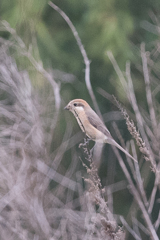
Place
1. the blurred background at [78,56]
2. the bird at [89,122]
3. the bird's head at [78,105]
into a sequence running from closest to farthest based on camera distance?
1. the bird at [89,122]
2. the bird's head at [78,105]
3. the blurred background at [78,56]

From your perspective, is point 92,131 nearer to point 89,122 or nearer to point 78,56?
point 89,122

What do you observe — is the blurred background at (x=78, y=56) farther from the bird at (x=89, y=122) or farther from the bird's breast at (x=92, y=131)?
the bird's breast at (x=92, y=131)

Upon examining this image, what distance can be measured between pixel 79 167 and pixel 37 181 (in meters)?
2.58

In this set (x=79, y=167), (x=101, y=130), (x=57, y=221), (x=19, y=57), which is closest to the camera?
(x=101, y=130)

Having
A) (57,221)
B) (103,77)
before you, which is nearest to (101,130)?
(57,221)

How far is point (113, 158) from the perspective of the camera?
6.27 meters

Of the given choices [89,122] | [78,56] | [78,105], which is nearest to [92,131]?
[89,122]

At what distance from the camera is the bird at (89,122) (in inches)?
155

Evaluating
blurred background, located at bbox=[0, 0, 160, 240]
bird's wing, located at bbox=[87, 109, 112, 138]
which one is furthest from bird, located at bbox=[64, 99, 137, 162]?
blurred background, located at bbox=[0, 0, 160, 240]

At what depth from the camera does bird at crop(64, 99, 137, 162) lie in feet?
12.9

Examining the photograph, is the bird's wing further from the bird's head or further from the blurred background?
the blurred background

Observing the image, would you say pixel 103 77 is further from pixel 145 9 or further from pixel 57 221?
pixel 57 221

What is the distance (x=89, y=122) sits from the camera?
13.4 feet

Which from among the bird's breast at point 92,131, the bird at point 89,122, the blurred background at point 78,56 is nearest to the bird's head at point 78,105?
the bird at point 89,122
